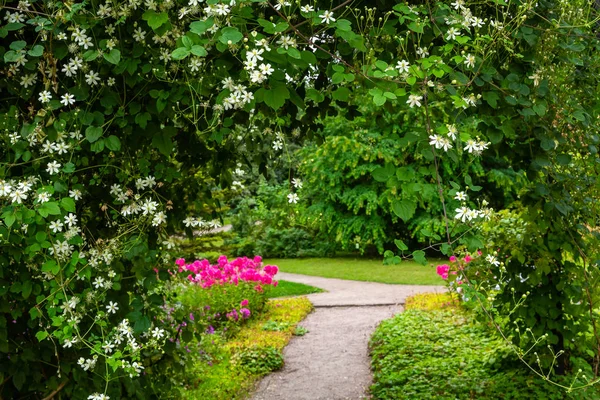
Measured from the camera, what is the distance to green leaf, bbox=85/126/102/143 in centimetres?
227

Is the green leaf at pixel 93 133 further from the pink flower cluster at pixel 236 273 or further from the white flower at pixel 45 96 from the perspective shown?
the pink flower cluster at pixel 236 273

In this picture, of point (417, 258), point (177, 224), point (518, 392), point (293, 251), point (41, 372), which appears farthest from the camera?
point (293, 251)

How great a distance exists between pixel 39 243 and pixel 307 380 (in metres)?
3.39

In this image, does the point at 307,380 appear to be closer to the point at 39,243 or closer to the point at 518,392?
the point at 518,392

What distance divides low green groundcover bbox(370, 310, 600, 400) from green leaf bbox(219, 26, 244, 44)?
274cm

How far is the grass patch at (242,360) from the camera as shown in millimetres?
4719

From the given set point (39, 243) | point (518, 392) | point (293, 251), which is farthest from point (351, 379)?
point (293, 251)

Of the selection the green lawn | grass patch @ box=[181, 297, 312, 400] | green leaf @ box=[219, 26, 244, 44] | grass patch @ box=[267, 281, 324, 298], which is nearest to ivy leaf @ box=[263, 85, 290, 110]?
green leaf @ box=[219, 26, 244, 44]

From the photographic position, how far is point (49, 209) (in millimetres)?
2020

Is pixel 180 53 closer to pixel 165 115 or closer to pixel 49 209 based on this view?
pixel 49 209

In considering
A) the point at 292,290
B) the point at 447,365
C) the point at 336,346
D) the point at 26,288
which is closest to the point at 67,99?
the point at 26,288

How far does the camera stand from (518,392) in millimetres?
4074

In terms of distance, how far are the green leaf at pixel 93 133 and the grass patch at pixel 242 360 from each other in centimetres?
253

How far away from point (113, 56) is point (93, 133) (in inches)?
12.1
